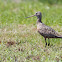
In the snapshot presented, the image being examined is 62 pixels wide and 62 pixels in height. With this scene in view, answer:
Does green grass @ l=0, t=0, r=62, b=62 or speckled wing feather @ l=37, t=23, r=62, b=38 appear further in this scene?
speckled wing feather @ l=37, t=23, r=62, b=38

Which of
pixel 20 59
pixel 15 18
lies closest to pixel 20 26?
pixel 15 18

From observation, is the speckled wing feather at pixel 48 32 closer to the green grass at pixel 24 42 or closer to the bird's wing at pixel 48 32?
the bird's wing at pixel 48 32

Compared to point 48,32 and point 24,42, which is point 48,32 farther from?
point 24,42

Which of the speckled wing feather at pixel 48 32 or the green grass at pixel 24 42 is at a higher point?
the speckled wing feather at pixel 48 32

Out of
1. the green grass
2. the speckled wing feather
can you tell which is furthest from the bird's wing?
the green grass

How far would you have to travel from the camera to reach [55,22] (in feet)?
27.3

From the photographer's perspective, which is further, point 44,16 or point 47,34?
point 44,16

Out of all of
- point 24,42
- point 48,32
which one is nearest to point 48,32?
point 48,32

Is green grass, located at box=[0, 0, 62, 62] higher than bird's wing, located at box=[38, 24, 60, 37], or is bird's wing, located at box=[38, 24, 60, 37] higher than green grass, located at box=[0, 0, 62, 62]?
bird's wing, located at box=[38, 24, 60, 37]

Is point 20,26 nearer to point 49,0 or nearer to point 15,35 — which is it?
point 15,35

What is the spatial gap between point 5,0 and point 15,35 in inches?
244

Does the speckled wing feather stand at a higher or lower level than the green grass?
higher

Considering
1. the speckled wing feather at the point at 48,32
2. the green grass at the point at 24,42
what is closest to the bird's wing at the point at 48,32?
the speckled wing feather at the point at 48,32

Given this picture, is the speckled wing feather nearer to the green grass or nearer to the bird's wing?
the bird's wing
